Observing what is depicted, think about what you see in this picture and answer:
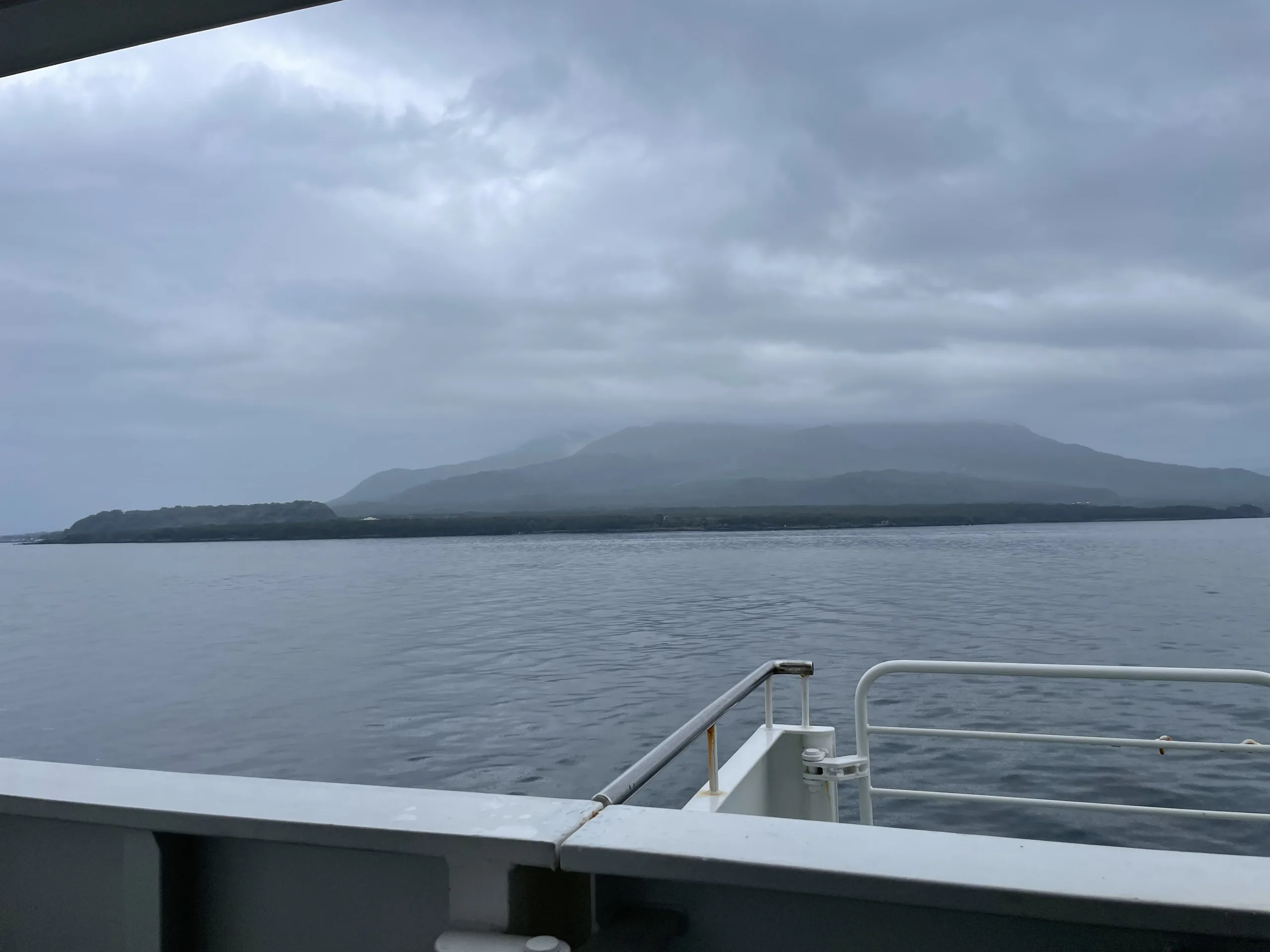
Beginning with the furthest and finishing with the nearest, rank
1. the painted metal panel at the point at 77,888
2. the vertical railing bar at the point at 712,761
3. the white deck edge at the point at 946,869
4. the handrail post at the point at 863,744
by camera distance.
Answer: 1. the handrail post at the point at 863,744
2. the vertical railing bar at the point at 712,761
3. the painted metal panel at the point at 77,888
4. the white deck edge at the point at 946,869

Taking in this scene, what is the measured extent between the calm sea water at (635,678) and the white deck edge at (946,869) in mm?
7148

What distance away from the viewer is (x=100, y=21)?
2076 millimetres

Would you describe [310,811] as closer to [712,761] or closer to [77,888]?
[77,888]

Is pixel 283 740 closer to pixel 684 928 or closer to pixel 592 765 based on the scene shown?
pixel 592 765

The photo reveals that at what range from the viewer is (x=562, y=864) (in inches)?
49.4

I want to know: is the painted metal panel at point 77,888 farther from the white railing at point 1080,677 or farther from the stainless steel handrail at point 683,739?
the white railing at point 1080,677

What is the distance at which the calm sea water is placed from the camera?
9961mm

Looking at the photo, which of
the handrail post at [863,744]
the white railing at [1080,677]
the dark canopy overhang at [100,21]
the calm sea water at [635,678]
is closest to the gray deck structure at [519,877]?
the dark canopy overhang at [100,21]

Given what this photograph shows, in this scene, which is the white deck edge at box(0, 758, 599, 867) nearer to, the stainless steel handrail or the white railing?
the stainless steel handrail

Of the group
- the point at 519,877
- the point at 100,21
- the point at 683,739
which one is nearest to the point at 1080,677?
the point at 683,739

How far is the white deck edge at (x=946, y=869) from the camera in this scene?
1064 mm

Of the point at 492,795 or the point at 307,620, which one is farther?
the point at 307,620

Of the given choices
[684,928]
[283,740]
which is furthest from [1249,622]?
[684,928]

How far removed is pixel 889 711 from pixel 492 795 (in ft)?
41.0
